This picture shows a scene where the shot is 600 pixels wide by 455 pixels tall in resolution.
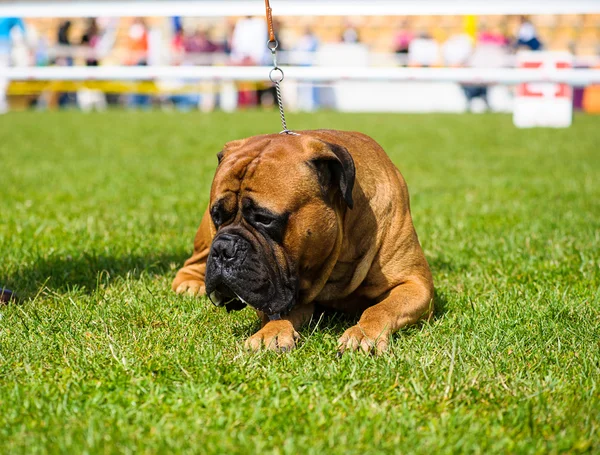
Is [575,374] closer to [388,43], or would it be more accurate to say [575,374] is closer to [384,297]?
[384,297]

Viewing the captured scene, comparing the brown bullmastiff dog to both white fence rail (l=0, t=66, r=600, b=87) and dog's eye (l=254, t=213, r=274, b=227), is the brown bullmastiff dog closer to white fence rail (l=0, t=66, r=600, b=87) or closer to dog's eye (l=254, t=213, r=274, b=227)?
dog's eye (l=254, t=213, r=274, b=227)

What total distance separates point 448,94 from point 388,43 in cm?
469

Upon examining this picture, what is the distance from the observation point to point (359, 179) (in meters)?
3.49

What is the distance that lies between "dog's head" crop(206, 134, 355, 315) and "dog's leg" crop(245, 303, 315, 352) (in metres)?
0.10

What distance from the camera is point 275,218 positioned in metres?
3.07

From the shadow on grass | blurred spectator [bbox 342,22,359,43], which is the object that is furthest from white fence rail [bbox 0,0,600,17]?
blurred spectator [bbox 342,22,359,43]

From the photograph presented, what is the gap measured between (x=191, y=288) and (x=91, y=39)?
22.3 m

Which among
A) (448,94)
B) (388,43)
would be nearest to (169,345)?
(448,94)

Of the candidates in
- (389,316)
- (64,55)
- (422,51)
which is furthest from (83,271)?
(422,51)

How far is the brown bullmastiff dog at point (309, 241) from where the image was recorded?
10.2 feet

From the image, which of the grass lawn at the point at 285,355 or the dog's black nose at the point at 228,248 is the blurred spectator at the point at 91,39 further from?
the dog's black nose at the point at 228,248

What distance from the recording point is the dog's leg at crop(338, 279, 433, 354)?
3125 millimetres

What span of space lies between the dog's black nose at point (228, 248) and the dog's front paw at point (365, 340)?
0.56m

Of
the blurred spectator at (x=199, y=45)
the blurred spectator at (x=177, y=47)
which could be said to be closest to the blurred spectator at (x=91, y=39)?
the blurred spectator at (x=177, y=47)
